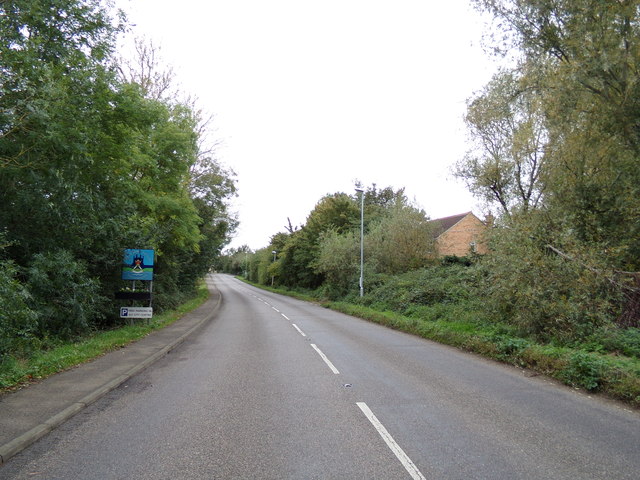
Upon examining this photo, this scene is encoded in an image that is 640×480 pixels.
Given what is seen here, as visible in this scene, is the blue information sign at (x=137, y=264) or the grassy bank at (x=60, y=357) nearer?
the grassy bank at (x=60, y=357)

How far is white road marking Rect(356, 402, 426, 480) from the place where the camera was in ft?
13.3

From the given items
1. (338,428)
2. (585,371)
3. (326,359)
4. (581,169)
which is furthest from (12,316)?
(581,169)

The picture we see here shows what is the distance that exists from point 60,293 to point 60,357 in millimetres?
2709

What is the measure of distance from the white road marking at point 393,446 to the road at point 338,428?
12 millimetres

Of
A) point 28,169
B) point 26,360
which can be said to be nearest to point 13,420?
point 26,360

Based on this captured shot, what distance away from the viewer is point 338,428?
208 inches

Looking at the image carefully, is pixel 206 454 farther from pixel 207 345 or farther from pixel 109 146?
pixel 109 146

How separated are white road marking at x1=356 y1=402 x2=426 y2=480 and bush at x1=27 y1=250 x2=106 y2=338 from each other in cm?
787

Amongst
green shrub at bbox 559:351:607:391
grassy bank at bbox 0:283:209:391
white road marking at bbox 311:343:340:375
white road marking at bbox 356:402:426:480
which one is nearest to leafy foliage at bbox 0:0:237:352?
grassy bank at bbox 0:283:209:391

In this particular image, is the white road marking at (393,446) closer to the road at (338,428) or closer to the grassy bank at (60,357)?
the road at (338,428)

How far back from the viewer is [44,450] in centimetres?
460

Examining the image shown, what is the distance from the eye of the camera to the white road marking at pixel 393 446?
404 cm

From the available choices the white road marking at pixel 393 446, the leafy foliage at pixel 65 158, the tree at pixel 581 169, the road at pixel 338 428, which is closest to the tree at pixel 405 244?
the tree at pixel 581 169

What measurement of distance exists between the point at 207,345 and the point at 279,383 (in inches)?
221
